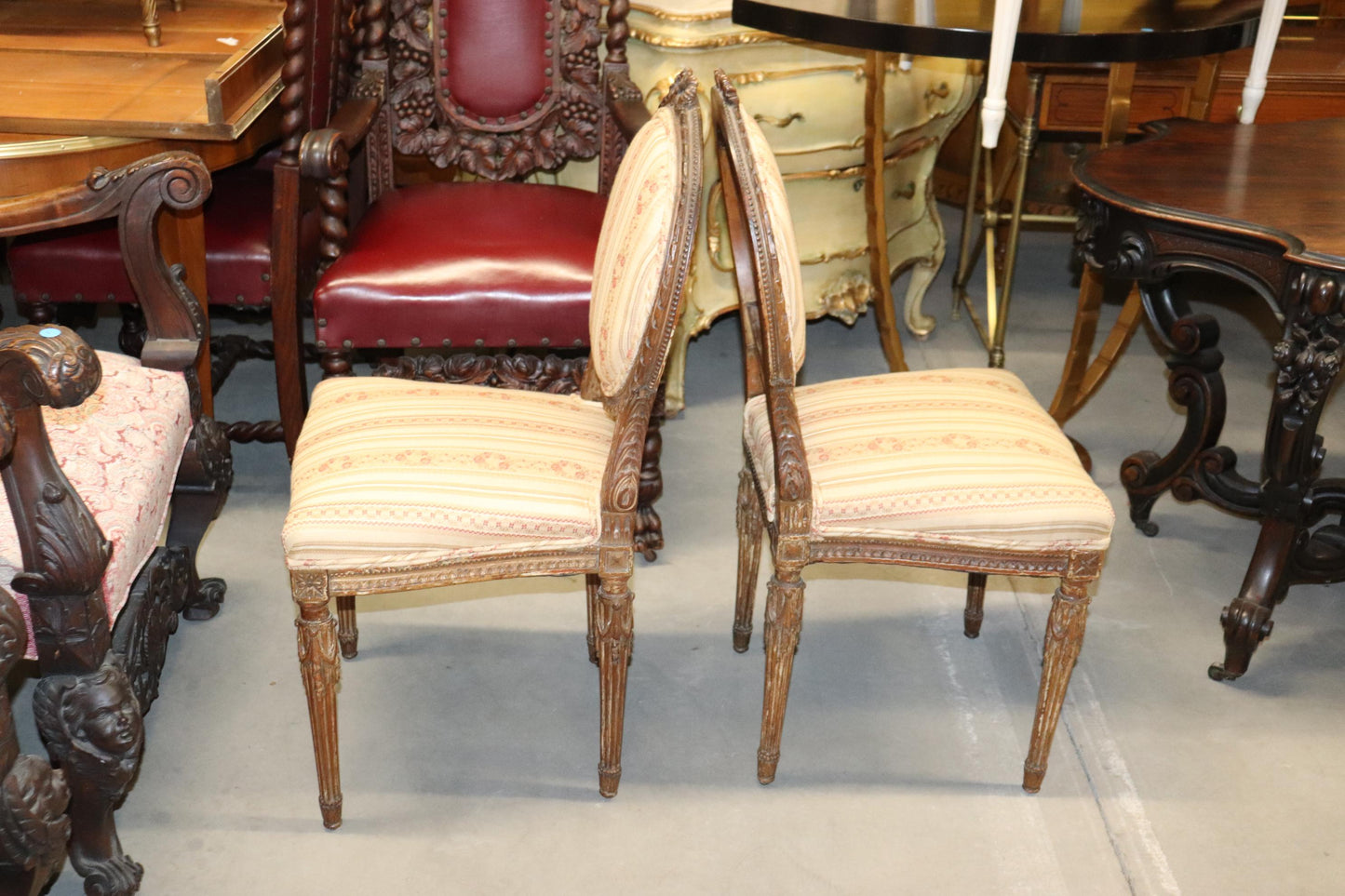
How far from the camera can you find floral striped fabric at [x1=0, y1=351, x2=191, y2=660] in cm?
182

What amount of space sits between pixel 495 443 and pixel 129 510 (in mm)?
523

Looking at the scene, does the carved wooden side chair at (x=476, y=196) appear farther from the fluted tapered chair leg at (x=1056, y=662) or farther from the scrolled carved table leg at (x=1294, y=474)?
the scrolled carved table leg at (x=1294, y=474)

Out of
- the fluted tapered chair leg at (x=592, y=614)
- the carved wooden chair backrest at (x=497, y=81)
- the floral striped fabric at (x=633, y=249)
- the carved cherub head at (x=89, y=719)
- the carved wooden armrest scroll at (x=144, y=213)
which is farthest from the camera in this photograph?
the carved wooden chair backrest at (x=497, y=81)

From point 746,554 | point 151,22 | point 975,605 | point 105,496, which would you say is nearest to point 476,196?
point 151,22

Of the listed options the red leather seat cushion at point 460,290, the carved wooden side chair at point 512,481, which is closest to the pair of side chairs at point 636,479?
the carved wooden side chair at point 512,481

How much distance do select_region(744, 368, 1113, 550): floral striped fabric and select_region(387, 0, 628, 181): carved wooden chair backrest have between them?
47.7 inches

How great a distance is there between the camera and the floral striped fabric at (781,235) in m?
1.92

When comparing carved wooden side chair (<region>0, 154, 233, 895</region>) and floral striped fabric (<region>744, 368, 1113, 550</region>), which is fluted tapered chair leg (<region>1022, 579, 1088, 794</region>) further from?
carved wooden side chair (<region>0, 154, 233, 895</region>)

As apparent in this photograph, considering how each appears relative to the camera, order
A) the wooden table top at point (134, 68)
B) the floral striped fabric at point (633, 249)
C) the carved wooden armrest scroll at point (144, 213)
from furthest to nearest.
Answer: the wooden table top at point (134, 68)
the carved wooden armrest scroll at point (144, 213)
the floral striped fabric at point (633, 249)

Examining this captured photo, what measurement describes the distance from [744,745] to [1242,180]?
138cm

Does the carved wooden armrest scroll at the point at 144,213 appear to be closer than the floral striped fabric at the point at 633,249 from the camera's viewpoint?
No

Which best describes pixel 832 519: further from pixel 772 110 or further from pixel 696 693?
pixel 772 110

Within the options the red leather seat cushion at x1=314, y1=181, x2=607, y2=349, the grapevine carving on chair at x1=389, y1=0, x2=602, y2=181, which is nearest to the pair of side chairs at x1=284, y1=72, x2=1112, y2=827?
the red leather seat cushion at x1=314, y1=181, x2=607, y2=349

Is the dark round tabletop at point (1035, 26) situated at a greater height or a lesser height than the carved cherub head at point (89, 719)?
greater
